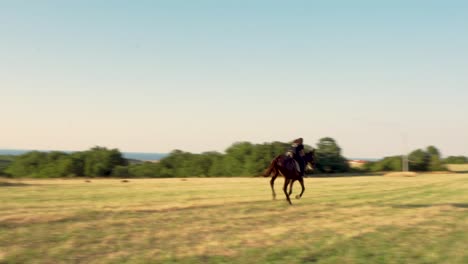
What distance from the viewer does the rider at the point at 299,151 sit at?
15766 millimetres

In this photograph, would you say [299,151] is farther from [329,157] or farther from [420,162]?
[420,162]

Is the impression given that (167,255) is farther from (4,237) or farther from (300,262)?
(4,237)

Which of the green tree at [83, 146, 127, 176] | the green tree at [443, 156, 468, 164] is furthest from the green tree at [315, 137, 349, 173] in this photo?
the green tree at [443, 156, 468, 164]

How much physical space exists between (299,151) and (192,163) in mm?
46185

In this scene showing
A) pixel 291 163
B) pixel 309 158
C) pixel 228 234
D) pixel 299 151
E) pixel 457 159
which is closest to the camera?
pixel 228 234

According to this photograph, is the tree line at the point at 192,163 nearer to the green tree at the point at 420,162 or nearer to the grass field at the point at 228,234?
the green tree at the point at 420,162

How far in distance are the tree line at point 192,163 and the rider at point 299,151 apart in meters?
37.3

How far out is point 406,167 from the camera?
62.5 meters

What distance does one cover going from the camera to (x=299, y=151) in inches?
629

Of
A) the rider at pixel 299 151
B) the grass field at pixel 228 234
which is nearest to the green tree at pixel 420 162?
the grass field at pixel 228 234

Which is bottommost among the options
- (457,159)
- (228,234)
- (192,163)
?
(228,234)

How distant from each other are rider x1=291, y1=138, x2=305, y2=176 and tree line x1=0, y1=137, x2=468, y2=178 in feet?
122

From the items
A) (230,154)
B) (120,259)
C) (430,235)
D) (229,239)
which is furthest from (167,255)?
(230,154)

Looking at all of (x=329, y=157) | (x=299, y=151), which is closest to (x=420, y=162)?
(x=329, y=157)
